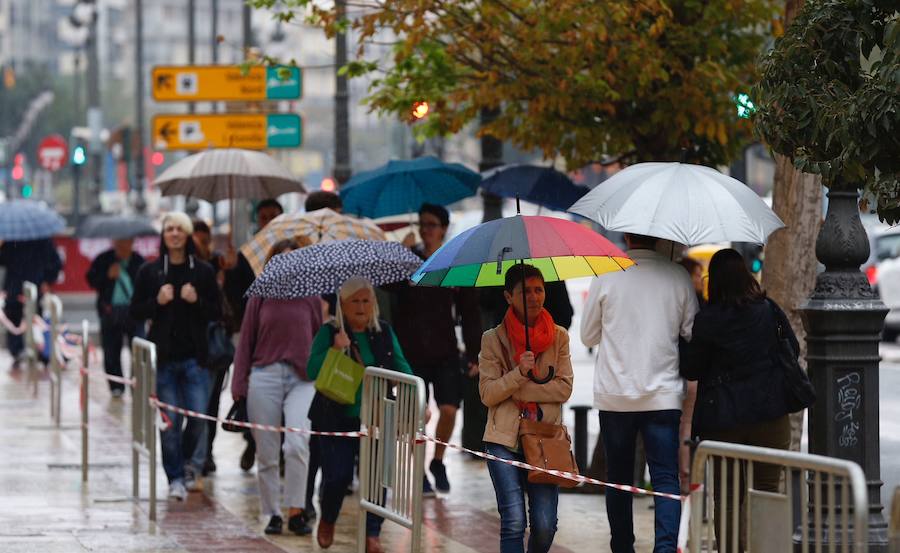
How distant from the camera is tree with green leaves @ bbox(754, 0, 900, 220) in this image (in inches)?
270

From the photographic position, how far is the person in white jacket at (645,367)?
813 cm

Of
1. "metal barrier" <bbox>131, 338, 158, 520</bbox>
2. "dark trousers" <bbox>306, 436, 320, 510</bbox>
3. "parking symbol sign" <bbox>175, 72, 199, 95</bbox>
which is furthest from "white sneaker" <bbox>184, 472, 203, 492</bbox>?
"parking symbol sign" <bbox>175, 72, 199, 95</bbox>

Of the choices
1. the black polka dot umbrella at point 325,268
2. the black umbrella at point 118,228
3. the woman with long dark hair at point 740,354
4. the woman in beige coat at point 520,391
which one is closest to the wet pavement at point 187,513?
the black polka dot umbrella at point 325,268

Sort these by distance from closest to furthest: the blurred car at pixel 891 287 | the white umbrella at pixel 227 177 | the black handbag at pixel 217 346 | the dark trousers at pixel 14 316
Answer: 1. the black handbag at pixel 217 346
2. the white umbrella at pixel 227 177
3. the dark trousers at pixel 14 316
4. the blurred car at pixel 891 287

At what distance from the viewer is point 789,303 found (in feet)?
34.1

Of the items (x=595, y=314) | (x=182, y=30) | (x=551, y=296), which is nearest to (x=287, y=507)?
(x=551, y=296)

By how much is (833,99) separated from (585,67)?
14.0ft

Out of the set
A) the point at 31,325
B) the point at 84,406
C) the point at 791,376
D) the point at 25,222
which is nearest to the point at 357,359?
the point at 791,376

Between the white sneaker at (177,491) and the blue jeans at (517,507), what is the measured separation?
13.9 feet

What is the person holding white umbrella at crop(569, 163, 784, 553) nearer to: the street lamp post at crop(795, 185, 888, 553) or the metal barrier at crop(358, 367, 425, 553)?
the street lamp post at crop(795, 185, 888, 553)

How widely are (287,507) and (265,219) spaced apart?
10.6 feet

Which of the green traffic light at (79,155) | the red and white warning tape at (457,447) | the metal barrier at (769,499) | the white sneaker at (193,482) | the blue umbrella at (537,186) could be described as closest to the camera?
the metal barrier at (769,499)

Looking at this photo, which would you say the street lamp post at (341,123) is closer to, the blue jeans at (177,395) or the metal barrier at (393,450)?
the blue jeans at (177,395)

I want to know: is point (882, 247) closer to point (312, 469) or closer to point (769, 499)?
point (312, 469)
